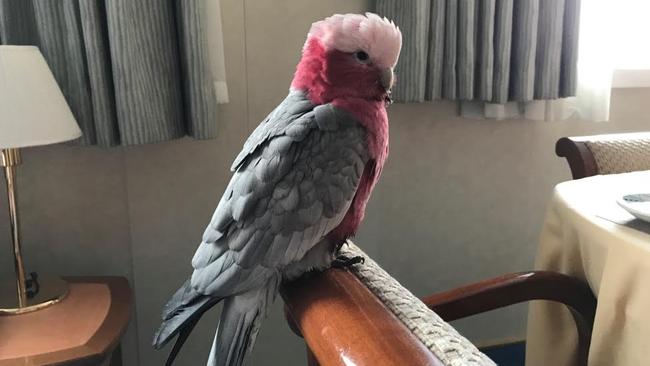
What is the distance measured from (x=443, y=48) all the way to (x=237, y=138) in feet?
1.80

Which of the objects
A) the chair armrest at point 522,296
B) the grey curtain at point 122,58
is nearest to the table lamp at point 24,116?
the grey curtain at point 122,58

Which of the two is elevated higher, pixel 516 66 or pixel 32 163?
pixel 516 66

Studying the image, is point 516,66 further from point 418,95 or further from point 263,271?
point 263,271

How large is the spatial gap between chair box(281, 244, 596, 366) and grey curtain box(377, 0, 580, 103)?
61cm

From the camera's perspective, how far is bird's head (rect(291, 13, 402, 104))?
30.1 inches

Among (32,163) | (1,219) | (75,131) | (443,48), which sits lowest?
(1,219)

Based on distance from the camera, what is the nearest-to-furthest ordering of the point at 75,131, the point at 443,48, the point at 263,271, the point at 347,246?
the point at 263,271 → the point at 347,246 → the point at 75,131 → the point at 443,48

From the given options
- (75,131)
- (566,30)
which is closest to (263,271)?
(75,131)

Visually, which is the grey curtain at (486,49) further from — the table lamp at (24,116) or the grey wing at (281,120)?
the table lamp at (24,116)

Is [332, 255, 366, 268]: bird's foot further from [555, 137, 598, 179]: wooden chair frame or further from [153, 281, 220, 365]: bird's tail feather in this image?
[555, 137, 598, 179]: wooden chair frame

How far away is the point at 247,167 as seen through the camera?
77 cm

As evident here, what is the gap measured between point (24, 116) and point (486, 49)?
103cm

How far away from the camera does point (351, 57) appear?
781 mm

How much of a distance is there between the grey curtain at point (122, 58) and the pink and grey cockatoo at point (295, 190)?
0.45m
